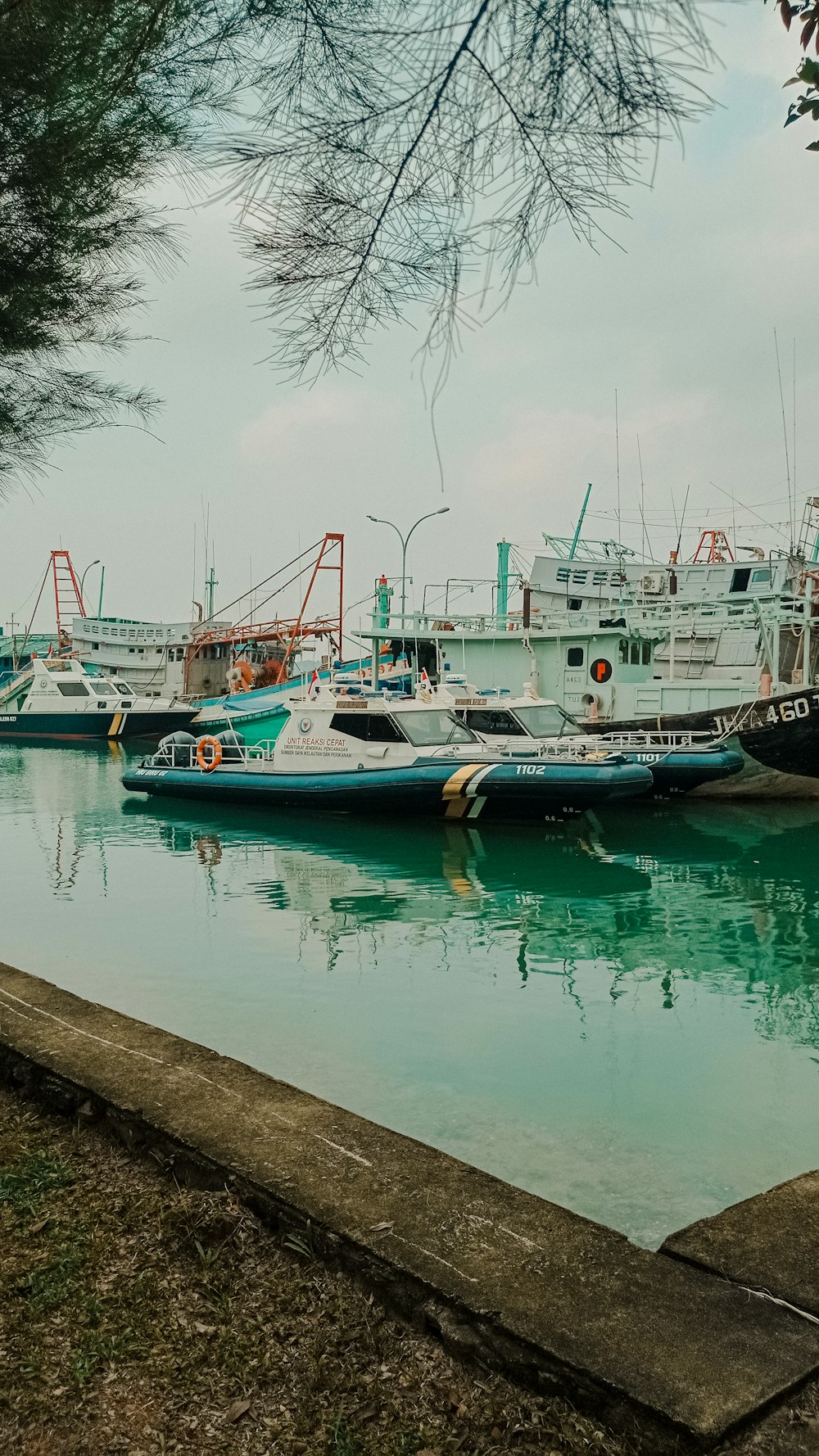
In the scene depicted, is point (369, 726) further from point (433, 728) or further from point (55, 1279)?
point (55, 1279)

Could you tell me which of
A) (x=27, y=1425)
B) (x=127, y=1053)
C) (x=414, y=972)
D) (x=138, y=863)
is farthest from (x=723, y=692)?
(x=27, y=1425)

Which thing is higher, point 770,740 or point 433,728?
point 433,728

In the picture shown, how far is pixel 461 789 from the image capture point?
17234mm

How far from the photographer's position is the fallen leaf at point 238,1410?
226 centimetres

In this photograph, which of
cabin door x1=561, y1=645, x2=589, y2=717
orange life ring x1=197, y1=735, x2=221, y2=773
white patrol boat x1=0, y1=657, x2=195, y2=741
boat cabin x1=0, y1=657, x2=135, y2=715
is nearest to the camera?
orange life ring x1=197, y1=735, x2=221, y2=773

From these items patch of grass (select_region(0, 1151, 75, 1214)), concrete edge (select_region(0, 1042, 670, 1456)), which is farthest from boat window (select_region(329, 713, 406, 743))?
patch of grass (select_region(0, 1151, 75, 1214))

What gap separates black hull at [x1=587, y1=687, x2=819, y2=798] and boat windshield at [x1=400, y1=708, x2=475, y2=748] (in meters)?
5.45

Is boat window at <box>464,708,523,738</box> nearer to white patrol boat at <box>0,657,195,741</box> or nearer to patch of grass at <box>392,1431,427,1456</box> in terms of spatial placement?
patch of grass at <box>392,1431,427,1456</box>

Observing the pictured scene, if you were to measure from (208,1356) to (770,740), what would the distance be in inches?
778

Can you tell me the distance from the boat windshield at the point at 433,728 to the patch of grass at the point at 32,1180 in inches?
605

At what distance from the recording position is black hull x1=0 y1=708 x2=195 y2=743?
39.2m

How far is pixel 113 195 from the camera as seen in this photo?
4648mm

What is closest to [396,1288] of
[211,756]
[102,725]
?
[211,756]

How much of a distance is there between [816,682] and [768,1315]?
22.8 m
